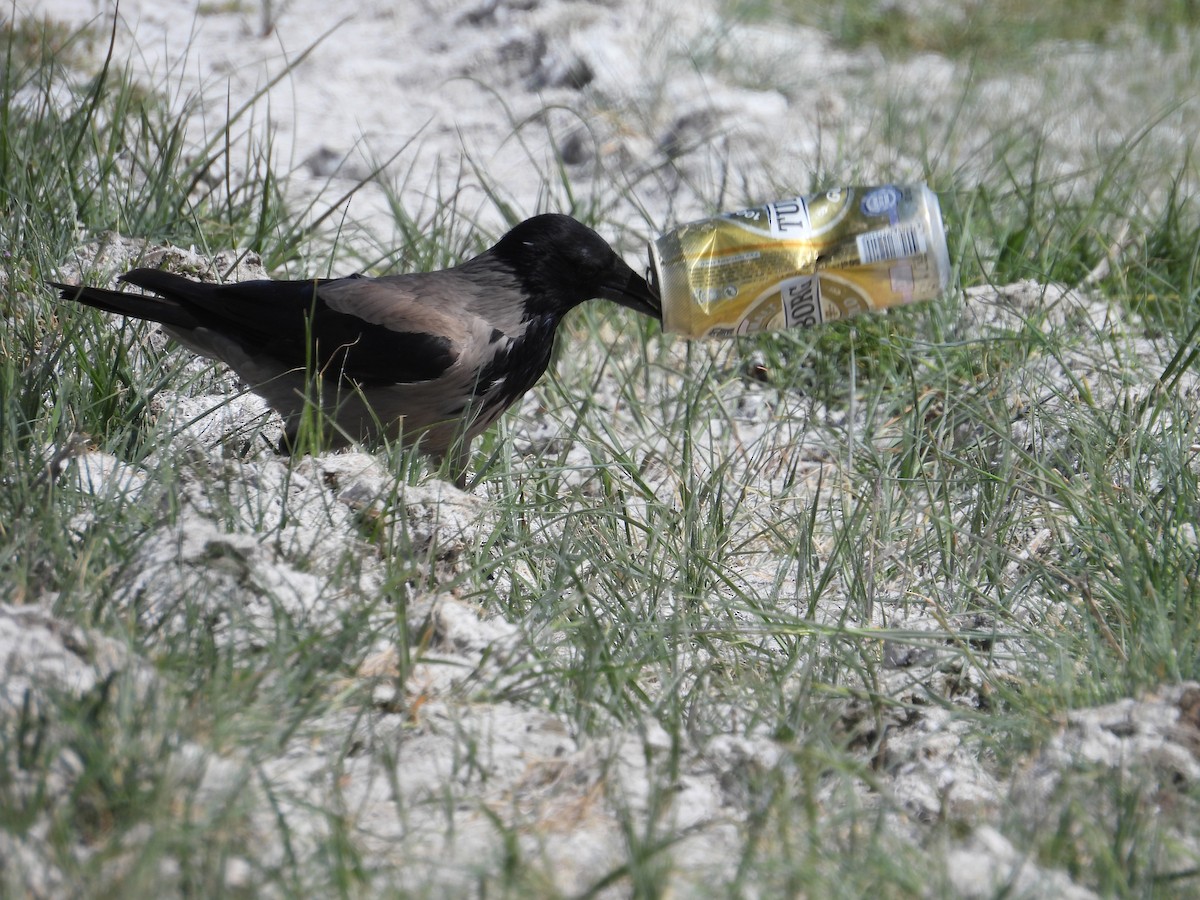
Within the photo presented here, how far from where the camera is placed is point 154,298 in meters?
3.31

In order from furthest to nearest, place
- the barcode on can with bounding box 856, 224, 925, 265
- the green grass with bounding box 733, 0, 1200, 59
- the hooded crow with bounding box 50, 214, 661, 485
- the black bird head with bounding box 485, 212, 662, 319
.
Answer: the green grass with bounding box 733, 0, 1200, 59
the black bird head with bounding box 485, 212, 662, 319
the hooded crow with bounding box 50, 214, 661, 485
the barcode on can with bounding box 856, 224, 925, 265

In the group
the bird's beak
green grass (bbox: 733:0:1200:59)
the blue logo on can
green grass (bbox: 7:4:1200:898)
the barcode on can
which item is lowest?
green grass (bbox: 7:4:1200:898)

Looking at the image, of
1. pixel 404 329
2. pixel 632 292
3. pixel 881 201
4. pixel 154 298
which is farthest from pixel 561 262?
pixel 154 298

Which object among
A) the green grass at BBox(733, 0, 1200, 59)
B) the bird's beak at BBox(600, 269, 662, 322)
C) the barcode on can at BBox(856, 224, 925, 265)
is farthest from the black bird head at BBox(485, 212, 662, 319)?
the green grass at BBox(733, 0, 1200, 59)

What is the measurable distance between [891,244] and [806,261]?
0.67ft

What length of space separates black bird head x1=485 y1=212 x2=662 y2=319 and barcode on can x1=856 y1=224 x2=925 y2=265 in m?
0.60

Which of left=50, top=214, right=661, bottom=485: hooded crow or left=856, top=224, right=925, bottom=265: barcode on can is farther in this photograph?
left=50, top=214, right=661, bottom=485: hooded crow

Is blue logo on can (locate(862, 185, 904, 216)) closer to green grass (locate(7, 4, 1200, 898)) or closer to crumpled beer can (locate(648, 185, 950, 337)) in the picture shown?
crumpled beer can (locate(648, 185, 950, 337))

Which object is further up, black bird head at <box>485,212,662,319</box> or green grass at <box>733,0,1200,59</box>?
green grass at <box>733,0,1200,59</box>

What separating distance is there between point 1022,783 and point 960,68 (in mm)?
5172

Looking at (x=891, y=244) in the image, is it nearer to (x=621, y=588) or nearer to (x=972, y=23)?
(x=621, y=588)

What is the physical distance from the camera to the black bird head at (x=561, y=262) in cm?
349

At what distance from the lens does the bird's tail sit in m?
3.18

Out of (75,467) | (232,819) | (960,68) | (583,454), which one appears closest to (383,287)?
(583,454)
